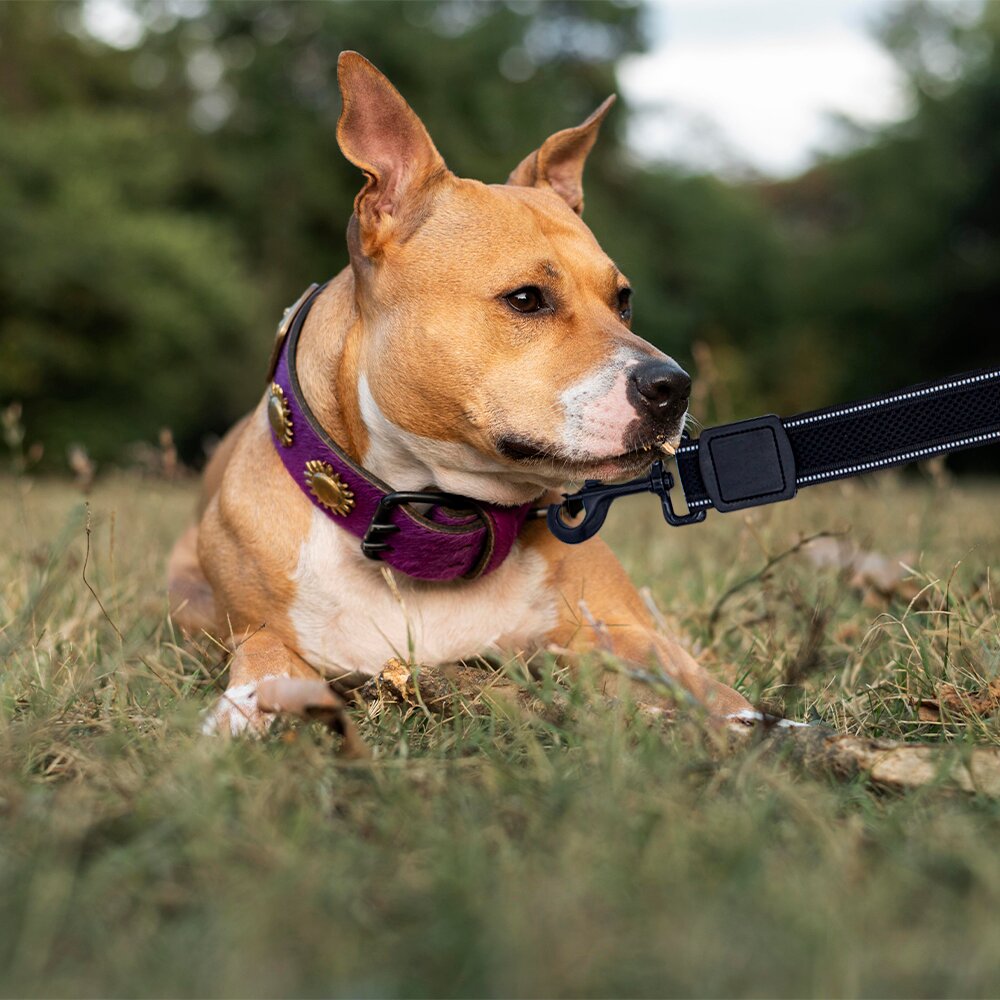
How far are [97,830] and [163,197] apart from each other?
730 inches

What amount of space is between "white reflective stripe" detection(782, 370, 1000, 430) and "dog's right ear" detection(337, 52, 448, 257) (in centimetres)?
98

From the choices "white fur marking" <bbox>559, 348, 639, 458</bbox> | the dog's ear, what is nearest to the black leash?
"white fur marking" <bbox>559, 348, 639, 458</bbox>

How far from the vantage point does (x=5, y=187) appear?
49.6 feet

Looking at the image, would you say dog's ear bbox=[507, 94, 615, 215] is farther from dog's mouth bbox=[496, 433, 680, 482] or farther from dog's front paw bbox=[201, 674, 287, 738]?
dog's front paw bbox=[201, 674, 287, 738]

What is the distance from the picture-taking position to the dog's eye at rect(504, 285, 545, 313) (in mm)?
2553

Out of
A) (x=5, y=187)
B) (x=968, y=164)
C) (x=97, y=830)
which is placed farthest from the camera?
(x=968, y=164)

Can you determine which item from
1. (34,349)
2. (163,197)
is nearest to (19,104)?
(163,197)

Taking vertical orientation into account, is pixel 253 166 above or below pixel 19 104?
below

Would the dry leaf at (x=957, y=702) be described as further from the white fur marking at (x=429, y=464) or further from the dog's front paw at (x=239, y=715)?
the dog's front paw at (x=239, y=715)

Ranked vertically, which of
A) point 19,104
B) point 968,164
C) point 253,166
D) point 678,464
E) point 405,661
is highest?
point 678,464

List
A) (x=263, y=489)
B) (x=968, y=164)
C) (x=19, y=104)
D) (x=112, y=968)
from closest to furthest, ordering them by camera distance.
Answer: (x=112, y=968)
(x=263, y=489)
(x=19, y=104)
(x=968, y=164)

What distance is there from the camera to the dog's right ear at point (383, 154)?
8.58ft

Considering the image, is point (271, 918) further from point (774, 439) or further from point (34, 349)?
point (34, 349)

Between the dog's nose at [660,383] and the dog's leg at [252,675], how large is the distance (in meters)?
0.94
